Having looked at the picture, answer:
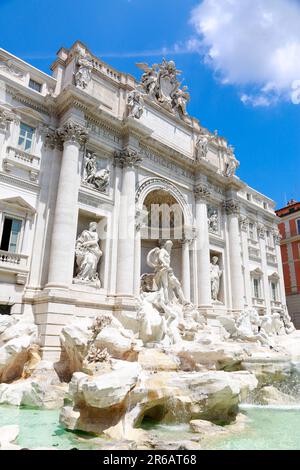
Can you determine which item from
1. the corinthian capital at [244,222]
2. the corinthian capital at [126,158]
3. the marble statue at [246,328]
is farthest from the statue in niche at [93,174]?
the corinthian capital at [244,222]

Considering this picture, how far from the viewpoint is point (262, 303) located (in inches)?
896

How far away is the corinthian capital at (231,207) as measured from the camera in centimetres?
2073

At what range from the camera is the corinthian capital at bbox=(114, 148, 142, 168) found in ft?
49.9

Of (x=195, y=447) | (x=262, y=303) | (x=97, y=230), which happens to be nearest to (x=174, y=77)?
(x=97, y=230)

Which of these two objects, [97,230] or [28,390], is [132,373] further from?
[97,230]

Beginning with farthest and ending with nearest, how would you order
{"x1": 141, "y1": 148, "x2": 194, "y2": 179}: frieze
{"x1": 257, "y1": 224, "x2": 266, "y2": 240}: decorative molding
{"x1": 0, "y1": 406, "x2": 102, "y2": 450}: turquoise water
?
{"x1": 257, "y1": 224, "x2": 266, "y2": 240}: decorative molding < {"x1": 141, "y1": 148, "x2": 194, "y2": 179}: frieze < {"x1": 0, "y1": 406, "x2": 102, "y2": 450}: turquoise water

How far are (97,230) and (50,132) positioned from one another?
4643 millimetres

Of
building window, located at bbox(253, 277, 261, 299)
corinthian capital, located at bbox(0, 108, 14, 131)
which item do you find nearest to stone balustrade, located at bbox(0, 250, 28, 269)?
corinthian capital, located at bbox(0, 108, 14, 131)

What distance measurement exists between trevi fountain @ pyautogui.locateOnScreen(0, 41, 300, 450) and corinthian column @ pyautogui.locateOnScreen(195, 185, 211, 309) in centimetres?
7

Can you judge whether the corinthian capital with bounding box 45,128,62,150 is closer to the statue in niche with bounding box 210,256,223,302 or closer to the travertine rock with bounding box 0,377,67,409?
the travertine rock with bounding box 0,377,67,409

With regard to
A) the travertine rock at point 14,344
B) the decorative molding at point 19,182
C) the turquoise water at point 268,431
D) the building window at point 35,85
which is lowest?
the turquoise water at point 268,431

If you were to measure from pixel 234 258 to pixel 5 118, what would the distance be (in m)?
14.4

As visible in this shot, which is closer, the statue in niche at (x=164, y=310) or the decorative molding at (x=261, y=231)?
the statue in niche at (x=164, y=310)

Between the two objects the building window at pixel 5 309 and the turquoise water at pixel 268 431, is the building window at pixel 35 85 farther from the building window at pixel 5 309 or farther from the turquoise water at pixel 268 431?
the turquoise water at pixel 268 431
